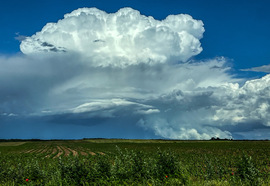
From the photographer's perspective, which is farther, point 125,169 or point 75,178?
point 125,169

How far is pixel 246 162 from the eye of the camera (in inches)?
527

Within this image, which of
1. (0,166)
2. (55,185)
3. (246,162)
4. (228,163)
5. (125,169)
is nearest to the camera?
(55,185)

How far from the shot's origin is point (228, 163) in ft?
110

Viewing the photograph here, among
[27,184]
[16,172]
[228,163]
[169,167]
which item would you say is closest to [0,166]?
[16,172]

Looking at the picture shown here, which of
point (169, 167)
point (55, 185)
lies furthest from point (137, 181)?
point (55, 185)

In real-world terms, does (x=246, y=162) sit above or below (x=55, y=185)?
above

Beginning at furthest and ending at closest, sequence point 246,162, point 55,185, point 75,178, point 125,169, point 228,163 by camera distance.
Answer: point 228,163 < point 246,162 < point 125,169 < point 75,178 < point 55,185

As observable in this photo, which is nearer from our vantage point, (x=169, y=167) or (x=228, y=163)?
(x=169, y=167)

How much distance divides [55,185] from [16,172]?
4.07m

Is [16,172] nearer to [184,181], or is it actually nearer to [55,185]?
[55,185]

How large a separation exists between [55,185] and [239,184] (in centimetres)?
828

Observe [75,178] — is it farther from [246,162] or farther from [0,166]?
[246,162]

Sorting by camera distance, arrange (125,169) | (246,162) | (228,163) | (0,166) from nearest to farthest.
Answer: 1. (125,169)
2. (246,162)
3. (0,166)
4. (228,163)

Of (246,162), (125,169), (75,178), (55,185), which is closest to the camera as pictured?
(55,185)
